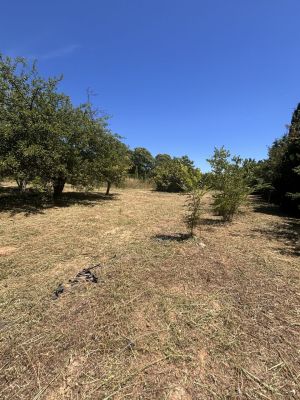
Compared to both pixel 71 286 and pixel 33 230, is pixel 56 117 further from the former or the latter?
pixel 71 286

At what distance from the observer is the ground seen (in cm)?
200

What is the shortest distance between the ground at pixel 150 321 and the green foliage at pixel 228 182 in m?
2.46

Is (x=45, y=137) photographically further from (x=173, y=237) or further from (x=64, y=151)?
(x=173, y=237)

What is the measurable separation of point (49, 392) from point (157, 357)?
0.87 metres

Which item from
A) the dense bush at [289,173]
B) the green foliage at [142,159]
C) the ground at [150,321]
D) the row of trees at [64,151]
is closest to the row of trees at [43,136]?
the row of trees at [64,151]

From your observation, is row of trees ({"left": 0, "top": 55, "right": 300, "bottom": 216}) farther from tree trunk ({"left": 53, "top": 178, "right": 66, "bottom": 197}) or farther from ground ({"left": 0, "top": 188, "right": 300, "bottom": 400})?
ground ({"left": 0, "top": 188, "right": 300, "bottom": 400})

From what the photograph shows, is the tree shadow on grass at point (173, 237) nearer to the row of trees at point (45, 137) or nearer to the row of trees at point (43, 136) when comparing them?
the row of trees at point (45, 137)

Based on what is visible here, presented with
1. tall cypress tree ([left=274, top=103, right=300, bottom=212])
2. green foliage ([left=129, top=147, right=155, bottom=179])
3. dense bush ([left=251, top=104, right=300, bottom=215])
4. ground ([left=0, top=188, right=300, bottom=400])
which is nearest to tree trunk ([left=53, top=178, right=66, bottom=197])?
ground ([left=0, top=188, right=300, bottom=400])

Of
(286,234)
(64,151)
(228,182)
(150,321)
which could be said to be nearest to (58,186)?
(64,151)

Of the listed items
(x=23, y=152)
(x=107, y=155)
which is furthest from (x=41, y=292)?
(x=107, y=155)

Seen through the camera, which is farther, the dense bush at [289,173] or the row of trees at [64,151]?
the dense bush at [289,173]

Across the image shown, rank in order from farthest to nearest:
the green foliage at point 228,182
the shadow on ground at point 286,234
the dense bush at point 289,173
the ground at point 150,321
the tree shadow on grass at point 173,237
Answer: the dense bush at point 289,173, the green foliage at point 228,182, the tree shadow on grass at point 173,237, the shadow on ground at point 286,234, the ground at point 150,321

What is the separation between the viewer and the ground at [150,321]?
1996 millimetres

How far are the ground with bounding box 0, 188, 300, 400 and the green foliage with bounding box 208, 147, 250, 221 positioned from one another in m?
2.46
